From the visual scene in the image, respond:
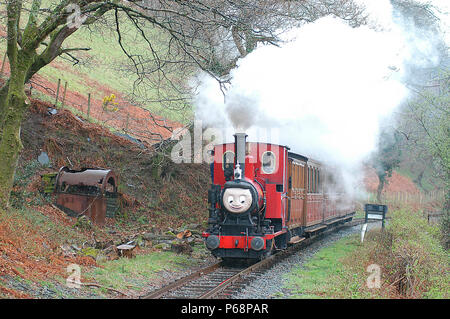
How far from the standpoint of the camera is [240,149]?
1078 centimetres

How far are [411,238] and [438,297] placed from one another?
4.05 metres

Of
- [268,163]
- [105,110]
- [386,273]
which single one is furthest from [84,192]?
[105,110]

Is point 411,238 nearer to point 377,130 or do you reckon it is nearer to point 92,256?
point 92,256

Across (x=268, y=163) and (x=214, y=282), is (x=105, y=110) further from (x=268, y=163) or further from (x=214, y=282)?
(x=214, y=282)

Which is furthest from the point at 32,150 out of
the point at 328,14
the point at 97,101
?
A: the point at 97,101

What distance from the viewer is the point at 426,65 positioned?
72.7 ft

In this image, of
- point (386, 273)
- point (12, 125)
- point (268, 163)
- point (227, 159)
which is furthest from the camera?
point (268, 163)

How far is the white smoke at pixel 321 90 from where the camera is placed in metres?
14.2

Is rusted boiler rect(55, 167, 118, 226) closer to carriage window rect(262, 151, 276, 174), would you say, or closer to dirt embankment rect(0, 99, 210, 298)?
dirt embankment rect(0, 99, 210, 298)

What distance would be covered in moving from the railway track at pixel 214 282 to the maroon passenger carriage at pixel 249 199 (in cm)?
37

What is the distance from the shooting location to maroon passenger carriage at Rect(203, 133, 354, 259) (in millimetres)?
10680

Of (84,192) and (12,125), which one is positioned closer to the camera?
(12,125)

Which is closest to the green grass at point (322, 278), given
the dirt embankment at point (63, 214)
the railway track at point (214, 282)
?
the railway track at point (214, 282)

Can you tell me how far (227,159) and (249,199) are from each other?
1.32 metres
